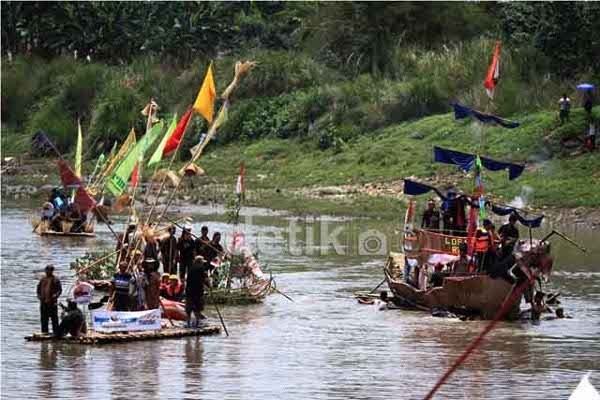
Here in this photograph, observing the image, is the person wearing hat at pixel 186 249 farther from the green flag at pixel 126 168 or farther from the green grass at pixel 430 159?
the green grass at pixel 430 159

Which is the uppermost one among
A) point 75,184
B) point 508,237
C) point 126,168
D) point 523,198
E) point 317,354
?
point 126,168

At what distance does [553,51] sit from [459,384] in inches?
985

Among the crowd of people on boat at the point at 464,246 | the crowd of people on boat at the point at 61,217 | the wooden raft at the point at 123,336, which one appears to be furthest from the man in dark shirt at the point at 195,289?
the crowd of people on boat at the point at 61,217

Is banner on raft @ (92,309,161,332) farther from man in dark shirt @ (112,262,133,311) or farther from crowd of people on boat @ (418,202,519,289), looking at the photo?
crowd of people on boat @ (418,202,519,289)

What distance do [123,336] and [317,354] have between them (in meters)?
2.44

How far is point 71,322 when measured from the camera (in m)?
20.3

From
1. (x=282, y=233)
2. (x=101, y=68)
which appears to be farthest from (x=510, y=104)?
(x=101, y=68)

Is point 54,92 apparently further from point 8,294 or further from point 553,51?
point 8,294

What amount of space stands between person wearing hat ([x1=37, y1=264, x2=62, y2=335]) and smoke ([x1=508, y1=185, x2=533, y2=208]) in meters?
16.8

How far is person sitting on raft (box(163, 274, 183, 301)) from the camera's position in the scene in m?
22.7

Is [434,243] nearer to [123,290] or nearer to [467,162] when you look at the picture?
[467,162]

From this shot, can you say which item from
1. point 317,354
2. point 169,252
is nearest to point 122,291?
point 317,354

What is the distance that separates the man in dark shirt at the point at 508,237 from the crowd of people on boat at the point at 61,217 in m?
13.4

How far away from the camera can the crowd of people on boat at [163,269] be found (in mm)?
20922
